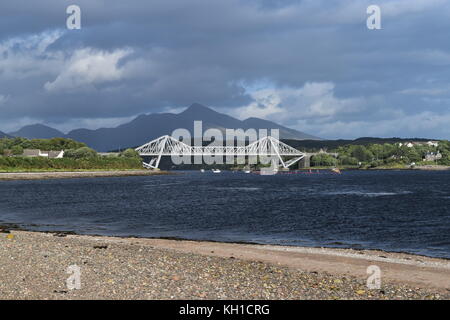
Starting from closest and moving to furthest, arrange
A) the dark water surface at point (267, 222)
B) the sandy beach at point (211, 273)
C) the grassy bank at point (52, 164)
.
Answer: the sandy beach at point (211, 273) → the dark water surface at point (267, 222) → the grassy bank at point (52, 164)

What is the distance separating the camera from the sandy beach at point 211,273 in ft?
41.5

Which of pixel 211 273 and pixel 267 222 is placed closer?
pixel 211 273

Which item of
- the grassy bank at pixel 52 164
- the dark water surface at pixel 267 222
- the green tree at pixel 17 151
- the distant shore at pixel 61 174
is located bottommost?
the dark water surface at pixel 267 222

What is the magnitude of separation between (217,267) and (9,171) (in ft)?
454


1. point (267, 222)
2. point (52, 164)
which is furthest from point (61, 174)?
point (267, 222)

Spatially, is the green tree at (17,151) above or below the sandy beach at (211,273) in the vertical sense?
above

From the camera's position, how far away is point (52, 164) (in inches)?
6437

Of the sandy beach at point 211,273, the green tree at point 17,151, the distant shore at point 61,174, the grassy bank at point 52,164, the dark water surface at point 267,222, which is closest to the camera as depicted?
the sandy beach at point 211,273

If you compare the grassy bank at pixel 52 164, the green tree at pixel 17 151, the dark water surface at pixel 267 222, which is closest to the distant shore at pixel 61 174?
the grassy bank at pixel 52 164

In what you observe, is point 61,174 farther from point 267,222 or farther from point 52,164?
point 267,222

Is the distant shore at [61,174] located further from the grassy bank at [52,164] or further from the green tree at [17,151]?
the green tree at [17,151]

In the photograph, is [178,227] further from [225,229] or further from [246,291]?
[246,291]

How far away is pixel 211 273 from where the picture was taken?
52.0 ft
